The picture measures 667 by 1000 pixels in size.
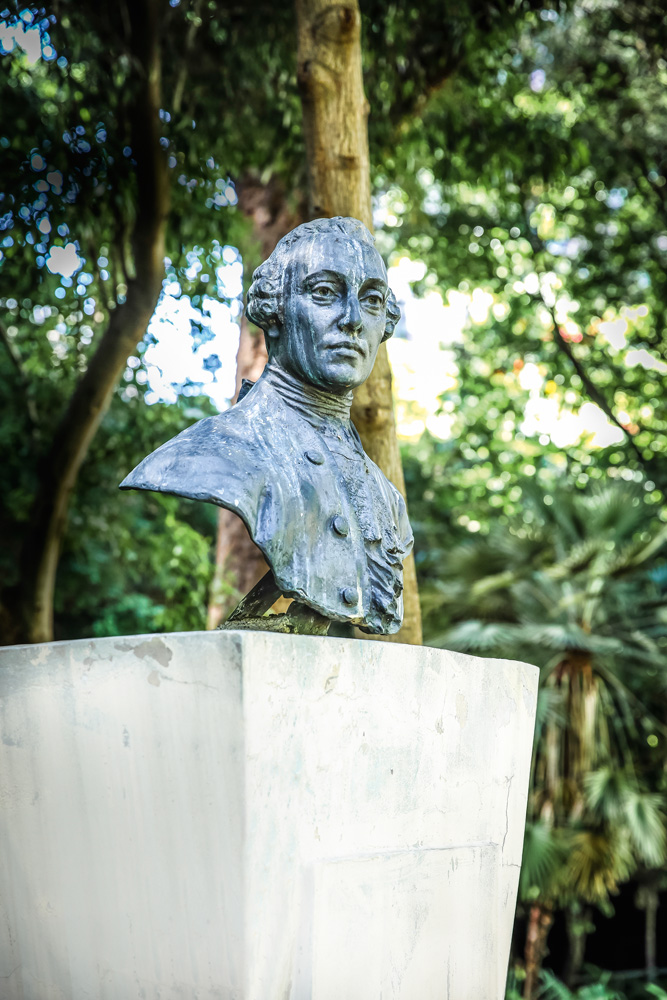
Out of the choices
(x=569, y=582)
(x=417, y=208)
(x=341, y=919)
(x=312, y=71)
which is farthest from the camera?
(x=569, y=582)

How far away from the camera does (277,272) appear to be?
2.90 meters

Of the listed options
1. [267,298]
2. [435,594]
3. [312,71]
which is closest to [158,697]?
[267,298]

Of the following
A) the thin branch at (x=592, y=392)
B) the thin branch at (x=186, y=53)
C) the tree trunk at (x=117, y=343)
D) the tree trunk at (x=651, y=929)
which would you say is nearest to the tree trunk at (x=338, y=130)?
the tree trunk at (x=117, y=343)

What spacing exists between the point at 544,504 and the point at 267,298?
19.3ft

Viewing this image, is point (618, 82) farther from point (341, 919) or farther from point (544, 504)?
point (341, 919)

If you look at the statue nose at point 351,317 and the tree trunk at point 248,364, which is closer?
the statue nose at point 351,317

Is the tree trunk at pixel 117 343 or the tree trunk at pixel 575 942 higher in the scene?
the tree trunk at pixel 117 343

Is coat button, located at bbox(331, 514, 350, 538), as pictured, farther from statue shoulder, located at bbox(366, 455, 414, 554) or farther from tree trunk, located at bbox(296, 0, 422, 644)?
tree trunk, located at bbox(296, 0, 422, 644)

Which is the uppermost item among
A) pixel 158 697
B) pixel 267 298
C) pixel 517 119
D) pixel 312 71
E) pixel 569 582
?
pixel 517 119

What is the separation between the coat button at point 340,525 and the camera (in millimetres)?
2771

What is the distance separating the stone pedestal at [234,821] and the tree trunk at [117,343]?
319 cm

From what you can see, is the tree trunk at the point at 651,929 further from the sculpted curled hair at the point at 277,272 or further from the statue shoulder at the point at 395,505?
the sculpted curled hair at the point at 277,272

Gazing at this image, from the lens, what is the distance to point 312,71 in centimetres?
443

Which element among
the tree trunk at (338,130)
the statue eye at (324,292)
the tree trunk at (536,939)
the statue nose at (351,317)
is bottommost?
the tree trunk at (536,939)
